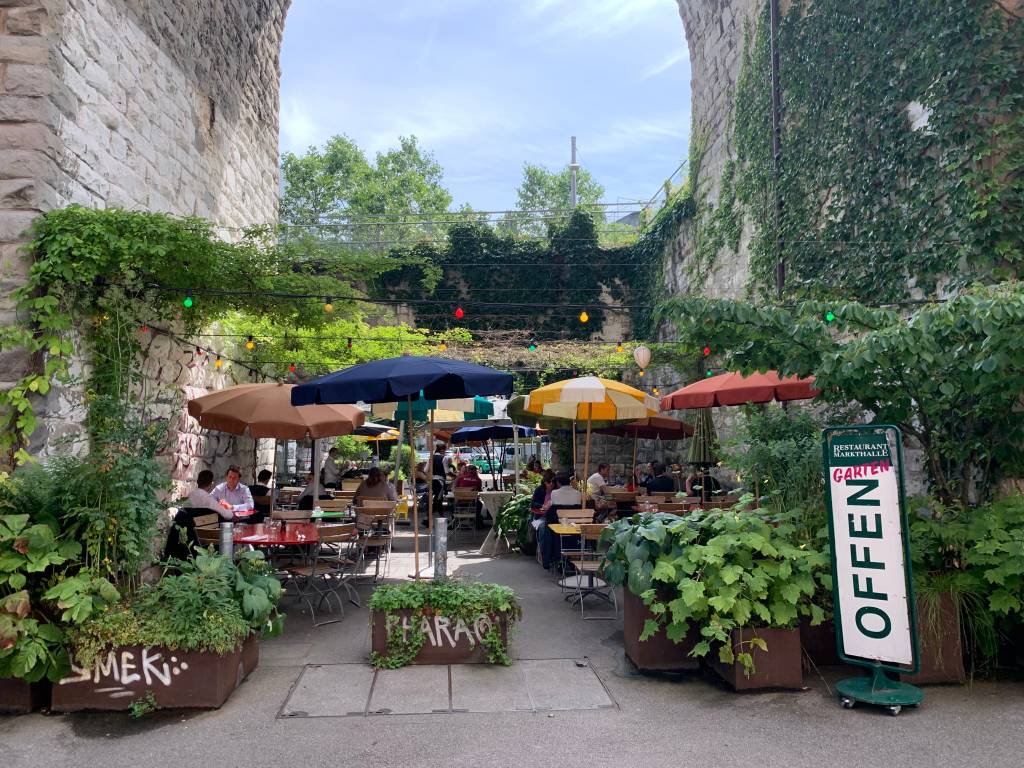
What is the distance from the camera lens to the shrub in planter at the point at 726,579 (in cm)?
479

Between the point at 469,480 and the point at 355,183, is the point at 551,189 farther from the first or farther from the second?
the point at 469,480

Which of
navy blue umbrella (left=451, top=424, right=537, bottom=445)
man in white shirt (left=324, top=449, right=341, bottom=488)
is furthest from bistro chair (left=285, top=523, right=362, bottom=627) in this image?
navy blue umbrella (left=451, top=424, right=537, bottom=445)

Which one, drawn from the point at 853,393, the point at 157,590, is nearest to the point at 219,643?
the point at 157,590

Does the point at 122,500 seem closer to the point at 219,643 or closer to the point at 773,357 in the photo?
the point at 219,643

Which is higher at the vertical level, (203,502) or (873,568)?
(203,502)

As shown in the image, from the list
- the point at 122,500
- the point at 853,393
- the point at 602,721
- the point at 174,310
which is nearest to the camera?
the point at 602,721

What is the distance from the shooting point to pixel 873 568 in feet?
15.1

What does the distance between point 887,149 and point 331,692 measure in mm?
7849

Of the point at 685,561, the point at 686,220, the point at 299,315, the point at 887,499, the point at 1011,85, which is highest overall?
the point at 686,220

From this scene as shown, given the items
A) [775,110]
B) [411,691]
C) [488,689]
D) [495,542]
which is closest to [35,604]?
[411,691]

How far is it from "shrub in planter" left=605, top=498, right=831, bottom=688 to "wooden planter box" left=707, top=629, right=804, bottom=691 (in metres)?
0.02

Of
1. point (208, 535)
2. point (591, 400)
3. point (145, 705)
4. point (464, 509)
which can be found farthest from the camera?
point (464, 509)

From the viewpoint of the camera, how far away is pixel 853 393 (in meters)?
5.35

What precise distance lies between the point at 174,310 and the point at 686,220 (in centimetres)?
1113
